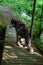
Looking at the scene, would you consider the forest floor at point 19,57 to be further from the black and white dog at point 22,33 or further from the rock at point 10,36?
the rock at point 10,36

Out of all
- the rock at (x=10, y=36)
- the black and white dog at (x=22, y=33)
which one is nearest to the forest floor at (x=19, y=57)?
the black and white dog at (x=22, y=33)

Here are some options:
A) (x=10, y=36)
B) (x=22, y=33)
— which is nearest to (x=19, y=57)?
(x=22, y=33)

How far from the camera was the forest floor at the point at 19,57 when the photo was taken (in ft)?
18.4

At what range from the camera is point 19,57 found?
19.5 ft

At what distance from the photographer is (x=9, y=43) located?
23.6ft

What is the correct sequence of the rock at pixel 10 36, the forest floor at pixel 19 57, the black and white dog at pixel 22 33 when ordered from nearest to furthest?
the forest floor at pixel 19 57
the black and white dog at pixel 22 33
the rock at pixel 10 36

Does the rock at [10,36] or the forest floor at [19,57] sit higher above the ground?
the forest floor at [19,57]

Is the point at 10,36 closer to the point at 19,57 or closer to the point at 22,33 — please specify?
the point at 22,33

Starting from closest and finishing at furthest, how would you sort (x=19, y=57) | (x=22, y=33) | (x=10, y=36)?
(x=19, y=57) → (x=22, y=33) → (x=10, y=36)

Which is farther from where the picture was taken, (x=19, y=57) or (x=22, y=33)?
(x=22, y=33)

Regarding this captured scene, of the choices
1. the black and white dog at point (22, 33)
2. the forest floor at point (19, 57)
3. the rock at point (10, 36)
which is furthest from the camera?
the rock at point (10, 36)

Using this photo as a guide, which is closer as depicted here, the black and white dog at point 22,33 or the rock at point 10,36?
the black and white dog at point 22,33

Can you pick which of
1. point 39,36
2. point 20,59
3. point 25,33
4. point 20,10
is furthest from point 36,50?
point 20,10

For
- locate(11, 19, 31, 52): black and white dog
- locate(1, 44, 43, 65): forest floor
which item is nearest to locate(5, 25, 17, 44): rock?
locate(11, 19, 31, 52): black and white dog
